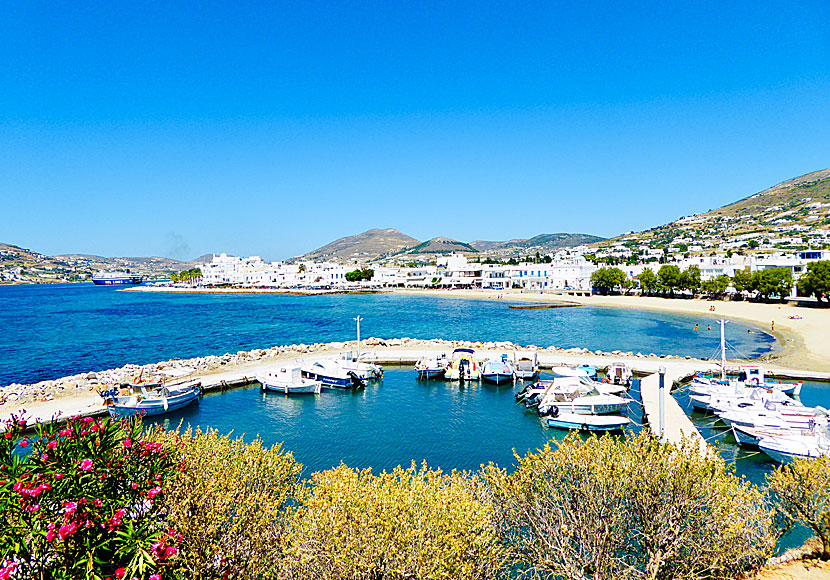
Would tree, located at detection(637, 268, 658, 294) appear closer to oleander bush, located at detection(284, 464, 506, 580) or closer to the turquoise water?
the turquoise water

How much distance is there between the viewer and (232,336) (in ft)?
171

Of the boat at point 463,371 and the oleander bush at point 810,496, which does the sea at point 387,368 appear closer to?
the boat at point 463,371

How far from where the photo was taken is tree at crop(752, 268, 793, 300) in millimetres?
64312

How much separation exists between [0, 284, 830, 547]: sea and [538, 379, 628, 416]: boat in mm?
884

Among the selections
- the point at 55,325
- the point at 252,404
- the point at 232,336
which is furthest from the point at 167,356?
the point at 55,325

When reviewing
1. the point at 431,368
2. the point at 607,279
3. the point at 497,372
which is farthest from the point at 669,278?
the point at 431,368

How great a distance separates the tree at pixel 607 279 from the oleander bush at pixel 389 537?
324 feet

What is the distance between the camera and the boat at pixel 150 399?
2209 cm

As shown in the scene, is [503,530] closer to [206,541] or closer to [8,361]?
[206,541]

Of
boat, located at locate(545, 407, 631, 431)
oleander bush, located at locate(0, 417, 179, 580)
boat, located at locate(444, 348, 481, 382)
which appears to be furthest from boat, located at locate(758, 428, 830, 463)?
oleander bush, located at locate(0, 417, 179, 580)

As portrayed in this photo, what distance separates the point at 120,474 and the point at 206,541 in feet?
5.59

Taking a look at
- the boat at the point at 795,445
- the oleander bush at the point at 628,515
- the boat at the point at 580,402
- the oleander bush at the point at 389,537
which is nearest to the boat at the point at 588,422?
the boat at the point at 580,402

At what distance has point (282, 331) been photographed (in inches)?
2226

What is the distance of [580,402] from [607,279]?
8315cm
